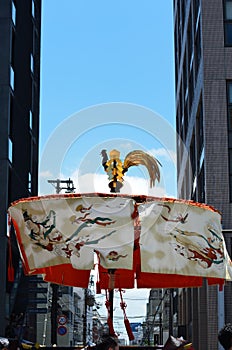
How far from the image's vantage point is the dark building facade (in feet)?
107

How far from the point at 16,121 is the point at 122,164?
1119 inches

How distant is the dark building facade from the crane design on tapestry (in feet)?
66.3

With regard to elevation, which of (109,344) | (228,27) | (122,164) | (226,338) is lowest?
(109,344)

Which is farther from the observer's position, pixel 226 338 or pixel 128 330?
pixel 128 330

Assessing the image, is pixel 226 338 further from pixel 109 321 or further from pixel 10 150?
pixel 10 150

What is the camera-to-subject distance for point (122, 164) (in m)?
9.80

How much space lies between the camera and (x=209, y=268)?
9.73m

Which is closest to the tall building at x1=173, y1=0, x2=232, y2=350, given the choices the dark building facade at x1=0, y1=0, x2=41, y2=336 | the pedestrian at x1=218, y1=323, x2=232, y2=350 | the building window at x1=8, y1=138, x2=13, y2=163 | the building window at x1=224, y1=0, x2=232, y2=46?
the building window at x1=224, y1=0, x2=232, y2=46

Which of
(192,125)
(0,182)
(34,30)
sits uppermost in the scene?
(34,30)

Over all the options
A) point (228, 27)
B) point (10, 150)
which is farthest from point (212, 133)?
point (10, 150)

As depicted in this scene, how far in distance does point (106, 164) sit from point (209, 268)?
6.34 feet

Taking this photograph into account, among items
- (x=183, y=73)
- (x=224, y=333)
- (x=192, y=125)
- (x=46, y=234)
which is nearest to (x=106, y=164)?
(x=46, y=234)

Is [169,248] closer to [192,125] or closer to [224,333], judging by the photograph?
[224,333]

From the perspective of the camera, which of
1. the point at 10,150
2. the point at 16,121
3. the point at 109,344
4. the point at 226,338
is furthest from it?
the point at 16,121
